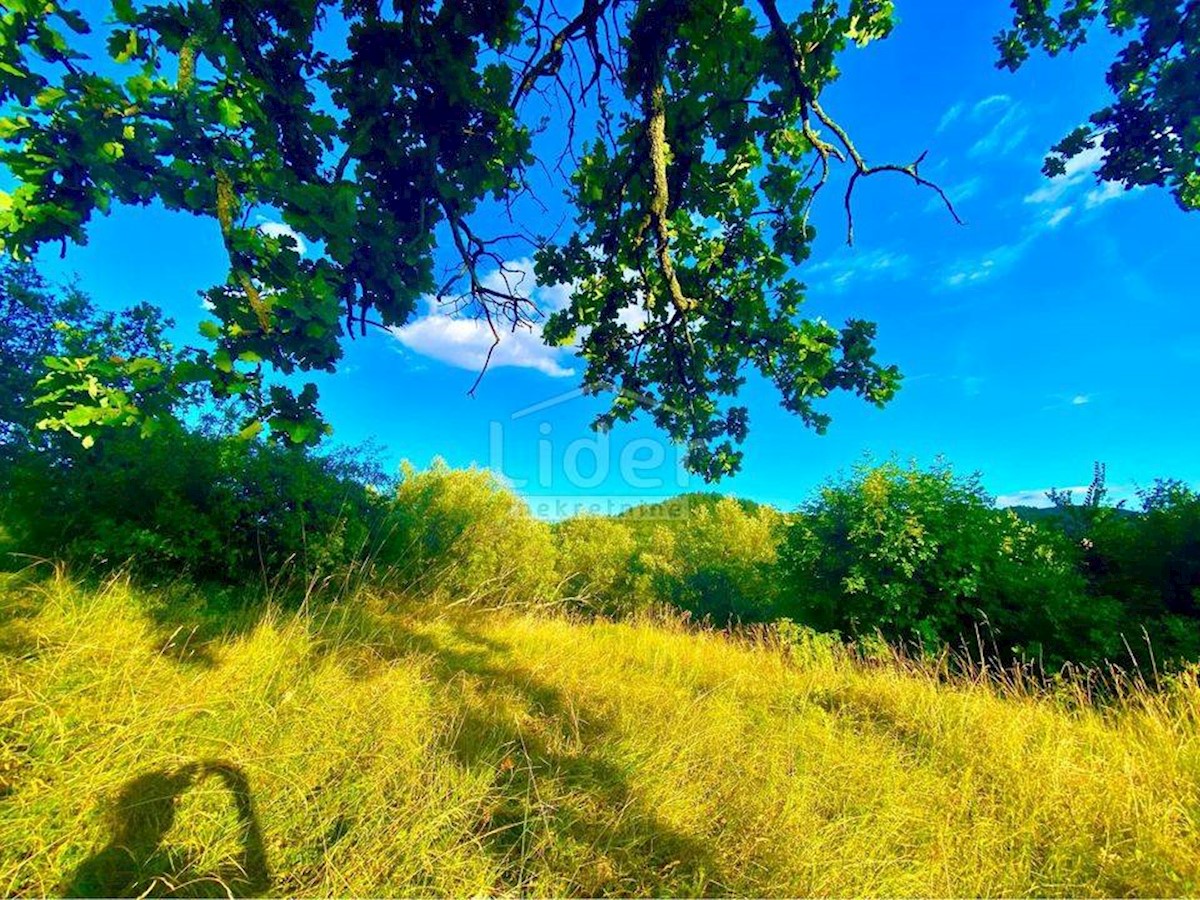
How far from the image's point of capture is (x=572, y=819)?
2.00m

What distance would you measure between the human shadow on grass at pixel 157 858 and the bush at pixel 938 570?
10.2m

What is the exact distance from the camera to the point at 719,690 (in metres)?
3.90

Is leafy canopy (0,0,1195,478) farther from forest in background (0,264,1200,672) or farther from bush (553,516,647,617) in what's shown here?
bush (553,516,647,617)

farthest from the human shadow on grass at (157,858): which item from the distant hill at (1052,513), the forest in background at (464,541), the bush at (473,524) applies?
the distant hill at (1052,513)

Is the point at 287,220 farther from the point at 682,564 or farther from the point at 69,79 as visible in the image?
the point at 682,564

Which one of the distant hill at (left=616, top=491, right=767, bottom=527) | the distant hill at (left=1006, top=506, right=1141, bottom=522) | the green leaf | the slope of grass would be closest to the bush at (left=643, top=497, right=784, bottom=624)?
the distant hill at (left=616, top=491, right=767, bottom=527)

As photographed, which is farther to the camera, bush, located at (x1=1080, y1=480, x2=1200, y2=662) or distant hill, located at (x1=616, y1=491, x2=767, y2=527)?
distant hill, located at (x1=616, y1=491, x2=767, y2=527)

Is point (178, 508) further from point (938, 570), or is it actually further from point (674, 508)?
point (674, 508)

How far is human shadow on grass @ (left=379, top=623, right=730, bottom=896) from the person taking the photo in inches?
Result: 70.4

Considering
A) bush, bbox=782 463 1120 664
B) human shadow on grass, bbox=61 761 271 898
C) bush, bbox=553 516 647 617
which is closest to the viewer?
human shadow on grass, bbox=61 761 271 898

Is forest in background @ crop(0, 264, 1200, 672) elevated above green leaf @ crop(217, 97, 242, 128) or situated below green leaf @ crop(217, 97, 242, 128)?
below

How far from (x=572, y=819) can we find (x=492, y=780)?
472 millimetres

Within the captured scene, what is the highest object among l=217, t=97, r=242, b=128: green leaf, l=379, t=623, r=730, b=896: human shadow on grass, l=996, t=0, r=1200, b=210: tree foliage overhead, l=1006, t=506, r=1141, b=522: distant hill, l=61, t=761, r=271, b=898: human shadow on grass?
l=996, t=0, r=1200, b=210: tree foliage overhead

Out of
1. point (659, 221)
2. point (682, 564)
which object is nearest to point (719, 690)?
point (659, 221)
